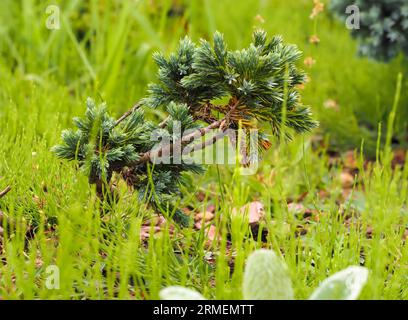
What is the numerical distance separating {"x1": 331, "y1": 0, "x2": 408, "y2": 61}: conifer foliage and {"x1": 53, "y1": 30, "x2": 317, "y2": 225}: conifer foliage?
4.92 feet

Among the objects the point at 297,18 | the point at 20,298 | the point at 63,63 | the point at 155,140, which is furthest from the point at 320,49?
the point at 20,298

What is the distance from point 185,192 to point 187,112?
647 millimetres

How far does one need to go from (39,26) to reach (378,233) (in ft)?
8.76

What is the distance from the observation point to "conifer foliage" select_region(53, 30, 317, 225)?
Answer: 1776 millimetres

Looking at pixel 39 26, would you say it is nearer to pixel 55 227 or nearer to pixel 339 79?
pixel 339 79

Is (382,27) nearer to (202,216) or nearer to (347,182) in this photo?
(347,182)

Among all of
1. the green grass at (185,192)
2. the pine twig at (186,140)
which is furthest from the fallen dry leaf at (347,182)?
the pine twig at (186,140)

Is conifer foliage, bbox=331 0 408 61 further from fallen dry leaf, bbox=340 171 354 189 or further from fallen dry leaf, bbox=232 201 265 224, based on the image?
fallen dry leaf, bbox=232 201 265 224

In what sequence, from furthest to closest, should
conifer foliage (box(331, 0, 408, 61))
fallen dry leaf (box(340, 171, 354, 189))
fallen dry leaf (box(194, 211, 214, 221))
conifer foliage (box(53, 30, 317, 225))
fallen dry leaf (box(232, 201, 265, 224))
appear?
conifer foliage (box(331, 0, 408, 61)), fallen dry leaf (box(340, 171, 354, 189)), fallen dry leaf (box(194, 211, 214, 221)), fallen dry leaf (box(232, 201, 265, 224)), conifer foliage (box(53, 30, 317, 225))

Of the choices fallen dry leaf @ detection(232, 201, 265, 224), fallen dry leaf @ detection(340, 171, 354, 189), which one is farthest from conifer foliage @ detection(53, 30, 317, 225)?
fallen dry leaf @ detection(340, 171, 354, 189)

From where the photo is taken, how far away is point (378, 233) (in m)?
1.57

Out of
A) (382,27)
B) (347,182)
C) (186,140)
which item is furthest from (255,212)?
(382,27)
